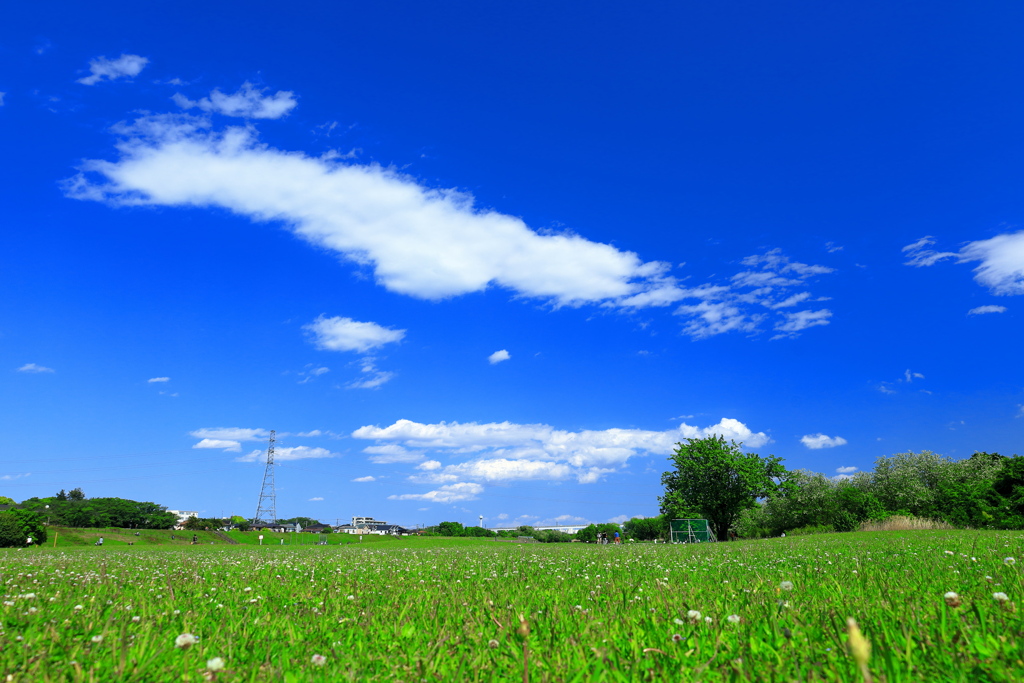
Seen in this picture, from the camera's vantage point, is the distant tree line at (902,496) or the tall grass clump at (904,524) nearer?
the tall grass clump at (904,524)

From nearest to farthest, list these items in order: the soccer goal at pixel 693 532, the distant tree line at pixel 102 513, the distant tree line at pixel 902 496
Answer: the distant tree line at pixel 902 496 < the soccer goal at pixel 693 532 < the distant tree line at pixel 102 513

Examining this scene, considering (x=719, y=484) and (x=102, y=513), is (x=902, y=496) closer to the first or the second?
(x=719, y=484)

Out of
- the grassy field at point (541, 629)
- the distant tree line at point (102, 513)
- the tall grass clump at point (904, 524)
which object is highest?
the grassy field at point (541, 629)

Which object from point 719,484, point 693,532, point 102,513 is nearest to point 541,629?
point 693,532

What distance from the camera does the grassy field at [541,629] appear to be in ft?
12.0

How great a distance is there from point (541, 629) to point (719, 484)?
215ft

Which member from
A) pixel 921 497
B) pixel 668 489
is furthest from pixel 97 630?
pixel 921 497

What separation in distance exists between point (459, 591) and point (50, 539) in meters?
74.2

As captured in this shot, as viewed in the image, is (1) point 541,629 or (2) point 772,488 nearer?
(1) point 541,629

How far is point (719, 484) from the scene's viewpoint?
211 feet

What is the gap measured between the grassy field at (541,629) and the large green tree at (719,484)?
59.4 metres

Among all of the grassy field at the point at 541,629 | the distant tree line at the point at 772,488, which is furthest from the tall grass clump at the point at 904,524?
the grassy field at the point at 541,629

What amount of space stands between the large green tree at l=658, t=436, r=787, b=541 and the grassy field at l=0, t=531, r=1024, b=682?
195ft

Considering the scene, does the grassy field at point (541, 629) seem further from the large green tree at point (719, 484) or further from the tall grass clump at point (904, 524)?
the large green tree at point (719, 484)
